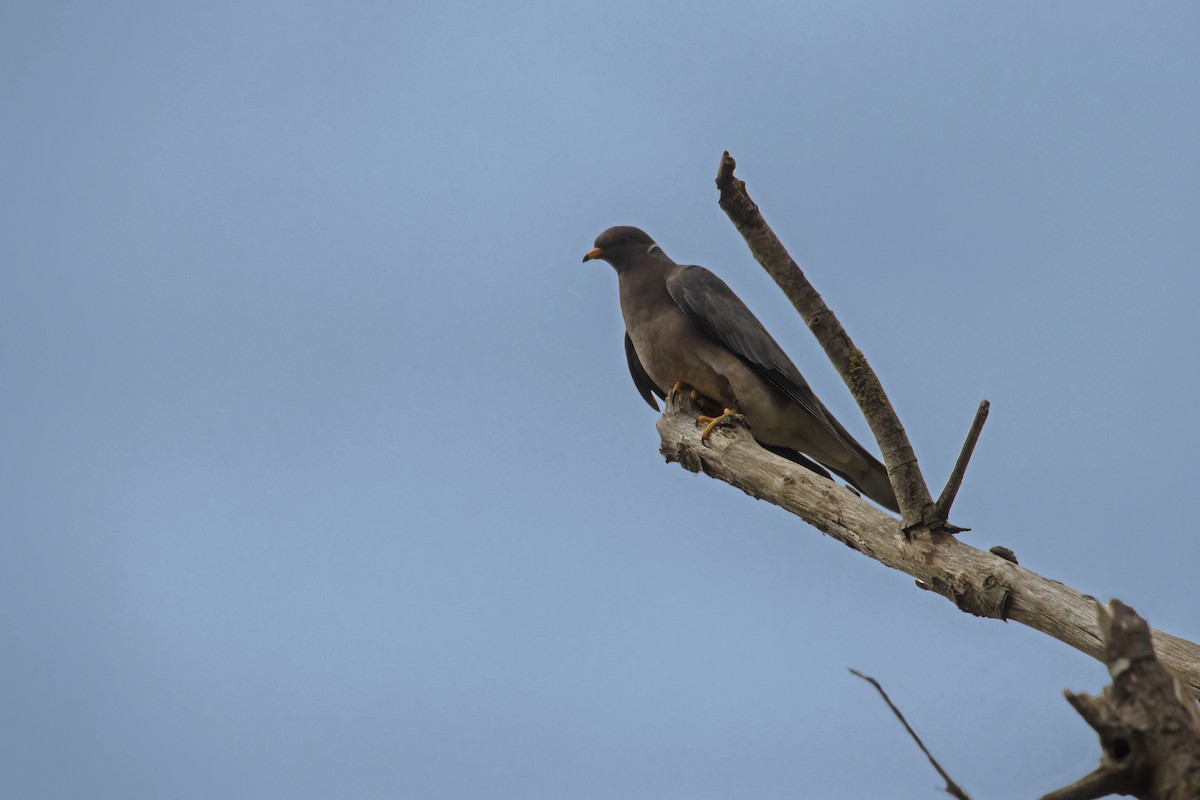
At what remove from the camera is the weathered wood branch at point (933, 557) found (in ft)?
13.8

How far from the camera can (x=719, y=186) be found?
175 inches

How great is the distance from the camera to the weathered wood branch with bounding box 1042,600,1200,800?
2371 mm

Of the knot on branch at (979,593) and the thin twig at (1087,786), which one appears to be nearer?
the thin twig at (1087,786)

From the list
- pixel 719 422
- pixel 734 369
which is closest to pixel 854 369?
pixel 719 422

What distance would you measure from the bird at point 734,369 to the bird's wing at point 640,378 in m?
0.34

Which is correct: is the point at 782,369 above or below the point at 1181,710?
above

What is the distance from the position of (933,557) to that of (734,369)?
242cm

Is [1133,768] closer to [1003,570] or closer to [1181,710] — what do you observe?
[1181,710]

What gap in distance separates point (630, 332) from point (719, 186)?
3.29m

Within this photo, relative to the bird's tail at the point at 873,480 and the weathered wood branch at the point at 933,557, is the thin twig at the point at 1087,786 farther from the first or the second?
the bird's tail at the point at 873,480

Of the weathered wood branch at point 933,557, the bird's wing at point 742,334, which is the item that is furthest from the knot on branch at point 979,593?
the bird's wing at point 742,334

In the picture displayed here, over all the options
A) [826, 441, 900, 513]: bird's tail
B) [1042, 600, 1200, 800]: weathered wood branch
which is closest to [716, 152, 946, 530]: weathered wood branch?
[826, 441, 900, 513]: bird's tail

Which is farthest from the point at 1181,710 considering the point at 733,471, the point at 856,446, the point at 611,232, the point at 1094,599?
the point at 611,232

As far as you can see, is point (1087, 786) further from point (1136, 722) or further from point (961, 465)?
point (961, 465)
